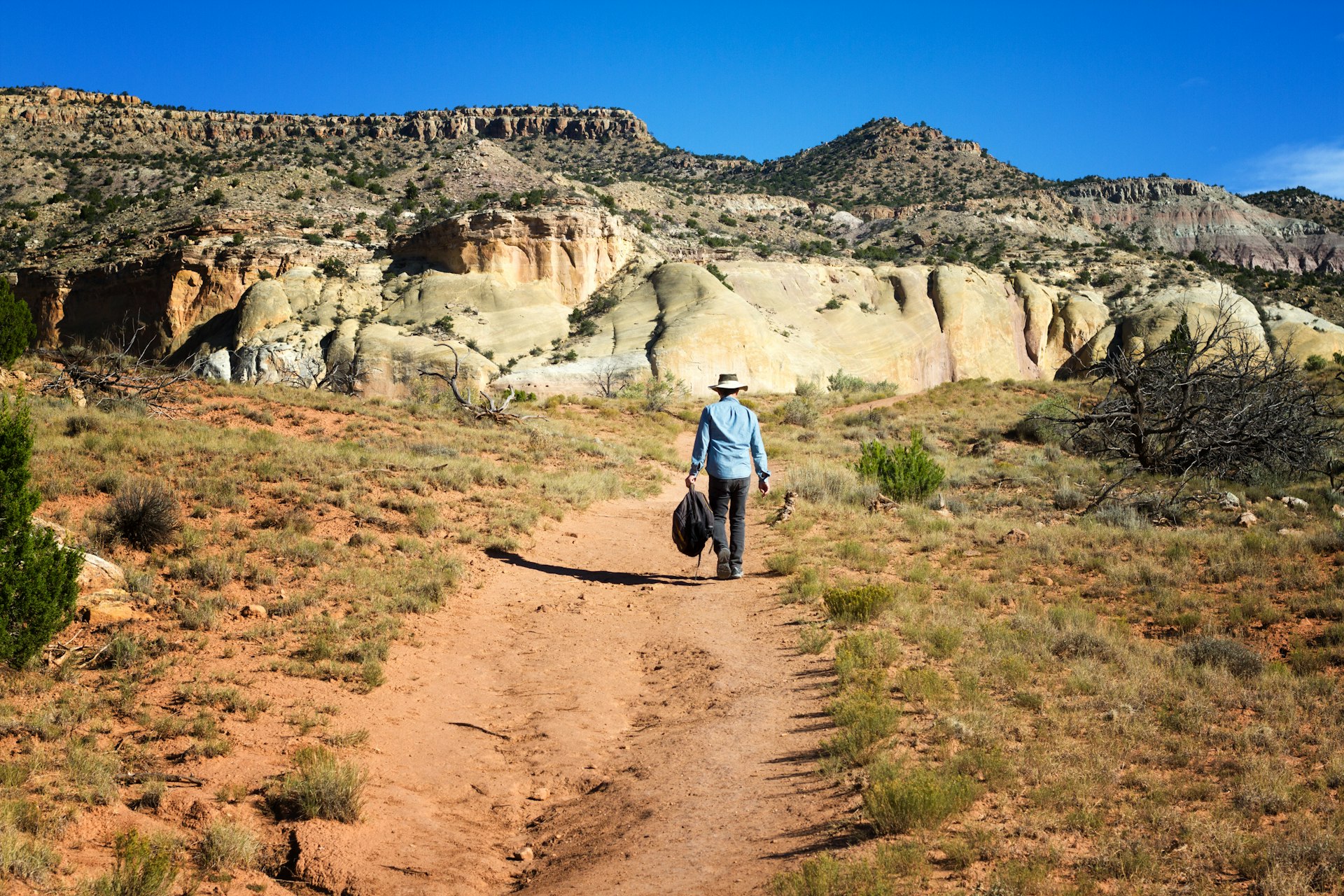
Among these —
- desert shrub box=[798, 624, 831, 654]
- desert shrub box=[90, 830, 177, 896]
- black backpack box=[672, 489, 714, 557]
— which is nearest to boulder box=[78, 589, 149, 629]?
desert shrub box=[90, 830, 177, 896]

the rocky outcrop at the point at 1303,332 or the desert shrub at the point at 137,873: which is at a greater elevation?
the rocky outcrop at the point at 1303,332

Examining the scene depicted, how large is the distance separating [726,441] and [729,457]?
177 millimetres

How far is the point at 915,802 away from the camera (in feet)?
14.8

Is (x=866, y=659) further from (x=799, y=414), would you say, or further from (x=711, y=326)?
(x=711, y=326)

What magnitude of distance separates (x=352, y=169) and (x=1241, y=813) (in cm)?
6569

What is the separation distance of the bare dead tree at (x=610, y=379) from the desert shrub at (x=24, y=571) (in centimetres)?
3084

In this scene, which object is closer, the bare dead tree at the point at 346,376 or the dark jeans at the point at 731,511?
the dark jeans at the point at 731,511

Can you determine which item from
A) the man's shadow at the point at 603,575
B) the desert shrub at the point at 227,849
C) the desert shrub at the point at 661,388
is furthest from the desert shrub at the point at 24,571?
the desert shrub at the point at 661,388

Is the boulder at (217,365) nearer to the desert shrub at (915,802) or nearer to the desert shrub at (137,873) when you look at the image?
the desert shrub at (137,873)

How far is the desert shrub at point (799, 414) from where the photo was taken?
28097mm

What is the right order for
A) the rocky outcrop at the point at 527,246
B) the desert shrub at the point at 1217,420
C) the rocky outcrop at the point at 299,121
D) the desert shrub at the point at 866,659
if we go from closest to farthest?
the desert shrub at the point at 866,659
the desert shrub at the point at 1217,420
the rocky outcrop at the point at 527,246
the rocky outcrop at the point at 299,121

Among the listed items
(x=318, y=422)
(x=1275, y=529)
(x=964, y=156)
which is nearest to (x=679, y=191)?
(x=964, y=156)

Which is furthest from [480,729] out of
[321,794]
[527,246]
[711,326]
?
[527,246]

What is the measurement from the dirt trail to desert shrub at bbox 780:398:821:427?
18431mm
